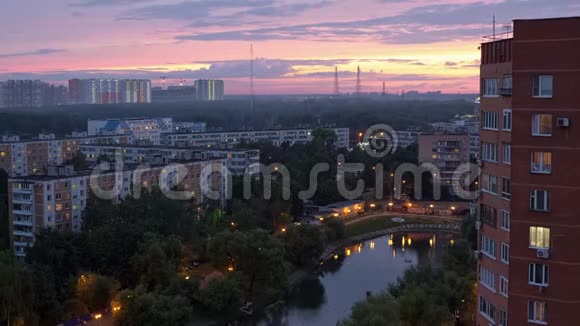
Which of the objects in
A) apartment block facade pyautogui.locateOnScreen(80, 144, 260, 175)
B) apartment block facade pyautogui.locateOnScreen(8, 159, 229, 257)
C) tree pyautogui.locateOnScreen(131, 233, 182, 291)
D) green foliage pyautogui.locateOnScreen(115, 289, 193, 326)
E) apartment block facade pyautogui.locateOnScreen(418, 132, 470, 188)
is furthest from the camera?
apartment block facade pyautogui.locateOnScreen(418, 132, 470, 188)

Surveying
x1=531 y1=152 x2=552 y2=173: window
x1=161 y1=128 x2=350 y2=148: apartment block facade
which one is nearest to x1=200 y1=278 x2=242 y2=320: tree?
x1=531 y1=152 x2=552 y2=173: window

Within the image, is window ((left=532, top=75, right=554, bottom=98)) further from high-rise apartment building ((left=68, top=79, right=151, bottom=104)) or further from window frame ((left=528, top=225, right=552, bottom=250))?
high-rise apartment building ((left=68, top=79, right=151, bottom=104))

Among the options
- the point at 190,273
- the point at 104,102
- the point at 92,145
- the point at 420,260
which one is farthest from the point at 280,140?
the point at 104,102

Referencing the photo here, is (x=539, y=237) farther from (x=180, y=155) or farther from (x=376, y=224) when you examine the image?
(x=180, y=155)

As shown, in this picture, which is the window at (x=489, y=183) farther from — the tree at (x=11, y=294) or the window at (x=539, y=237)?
the tree at (x=11, y=294)

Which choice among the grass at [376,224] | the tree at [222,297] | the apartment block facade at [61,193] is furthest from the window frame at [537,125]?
the grass at [376,224]

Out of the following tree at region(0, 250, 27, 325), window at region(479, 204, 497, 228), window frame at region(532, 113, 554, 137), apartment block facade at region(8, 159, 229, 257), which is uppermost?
window frame at region(532, 113, 554, 137)
